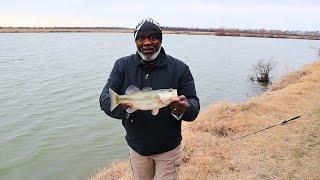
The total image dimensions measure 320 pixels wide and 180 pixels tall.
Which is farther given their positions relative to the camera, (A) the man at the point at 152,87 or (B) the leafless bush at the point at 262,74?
(B) the leafless bush at the point at 262,74

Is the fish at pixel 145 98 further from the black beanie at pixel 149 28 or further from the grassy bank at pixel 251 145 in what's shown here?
the grassy bank at pixel 251 145

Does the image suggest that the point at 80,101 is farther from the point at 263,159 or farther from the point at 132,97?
the point at 132,97

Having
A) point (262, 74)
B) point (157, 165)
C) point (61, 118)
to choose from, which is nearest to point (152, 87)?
point (157, 165)

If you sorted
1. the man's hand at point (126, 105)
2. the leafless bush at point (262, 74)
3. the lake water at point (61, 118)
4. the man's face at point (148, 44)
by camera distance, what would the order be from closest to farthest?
the man's hand at point (126, 105)
the man's face at point (148, 44)
the lake water at point (61, 118)
the leafless bush at point (262, 74)

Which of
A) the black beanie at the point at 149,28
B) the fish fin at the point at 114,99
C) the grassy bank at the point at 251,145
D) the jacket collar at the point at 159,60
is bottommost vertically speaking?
the grassy bank at the point at 251,145

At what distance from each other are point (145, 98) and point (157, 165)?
3.34 ft

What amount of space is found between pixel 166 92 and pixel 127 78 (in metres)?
0.69

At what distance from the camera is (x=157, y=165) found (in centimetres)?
482

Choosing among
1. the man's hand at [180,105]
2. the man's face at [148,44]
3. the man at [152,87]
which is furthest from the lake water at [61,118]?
the man's hand at [180,105]

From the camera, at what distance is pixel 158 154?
4.72 m

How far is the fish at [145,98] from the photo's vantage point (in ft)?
13.2

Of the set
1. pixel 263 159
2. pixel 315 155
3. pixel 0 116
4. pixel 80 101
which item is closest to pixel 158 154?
pixel 263 159

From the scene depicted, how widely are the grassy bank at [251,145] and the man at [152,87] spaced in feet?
11.1

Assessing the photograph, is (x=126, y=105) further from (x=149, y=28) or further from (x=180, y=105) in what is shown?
(x=149, y=28)
